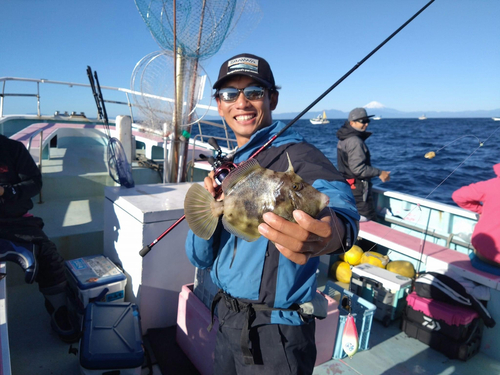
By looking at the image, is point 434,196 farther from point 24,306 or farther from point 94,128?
point 24,306

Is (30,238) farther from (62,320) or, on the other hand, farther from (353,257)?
(353,257)

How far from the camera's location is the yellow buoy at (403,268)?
4.72 metres

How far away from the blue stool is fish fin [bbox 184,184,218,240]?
2.24 m

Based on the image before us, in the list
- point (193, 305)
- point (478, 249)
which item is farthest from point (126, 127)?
point (478, 249)

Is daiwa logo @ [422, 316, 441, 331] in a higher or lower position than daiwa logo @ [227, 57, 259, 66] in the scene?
lower

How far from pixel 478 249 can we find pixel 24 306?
5.39 metres

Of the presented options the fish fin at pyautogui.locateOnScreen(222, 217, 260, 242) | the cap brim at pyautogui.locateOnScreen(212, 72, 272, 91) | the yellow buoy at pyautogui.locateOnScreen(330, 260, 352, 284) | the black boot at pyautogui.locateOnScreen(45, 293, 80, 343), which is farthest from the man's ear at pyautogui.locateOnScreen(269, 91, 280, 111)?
the yellow buoy at pyautogui.locateOnScreen(330, 260, 352, 284)

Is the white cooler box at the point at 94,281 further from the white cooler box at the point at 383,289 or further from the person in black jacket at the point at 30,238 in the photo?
the white cooler box at the point at 383,289

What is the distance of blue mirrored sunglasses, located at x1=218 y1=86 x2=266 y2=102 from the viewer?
6.48 ft

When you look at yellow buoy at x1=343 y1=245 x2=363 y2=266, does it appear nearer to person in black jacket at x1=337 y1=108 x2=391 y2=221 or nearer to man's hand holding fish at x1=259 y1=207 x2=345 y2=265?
person in black jacket at x1=337 y1=108 x2=391 y2=221

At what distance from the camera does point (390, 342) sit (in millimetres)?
3855

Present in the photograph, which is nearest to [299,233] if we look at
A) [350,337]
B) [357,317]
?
[350,337]

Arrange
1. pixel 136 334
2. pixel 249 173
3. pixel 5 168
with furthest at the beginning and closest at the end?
pixel 5 168 < pixel 136 334 < pixel 249 173

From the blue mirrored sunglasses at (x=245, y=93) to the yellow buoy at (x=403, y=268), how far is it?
12.8ft
